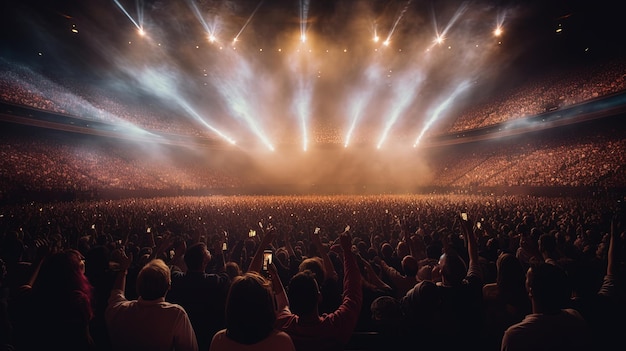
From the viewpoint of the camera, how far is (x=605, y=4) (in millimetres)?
26938

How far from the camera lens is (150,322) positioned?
235 centimetres

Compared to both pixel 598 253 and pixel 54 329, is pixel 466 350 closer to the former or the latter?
pixel 54 329

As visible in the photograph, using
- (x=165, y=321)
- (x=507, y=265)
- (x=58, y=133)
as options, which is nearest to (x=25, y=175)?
(x=58, y=133)

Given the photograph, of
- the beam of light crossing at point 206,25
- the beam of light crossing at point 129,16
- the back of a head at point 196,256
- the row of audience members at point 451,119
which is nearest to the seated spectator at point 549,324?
the back of a head at point 196,256

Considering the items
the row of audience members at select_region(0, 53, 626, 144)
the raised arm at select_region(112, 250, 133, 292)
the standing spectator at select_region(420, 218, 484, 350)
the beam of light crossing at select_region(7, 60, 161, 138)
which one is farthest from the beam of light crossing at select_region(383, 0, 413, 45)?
the beam of light crossing at select_region(7, 60, 161, 138)

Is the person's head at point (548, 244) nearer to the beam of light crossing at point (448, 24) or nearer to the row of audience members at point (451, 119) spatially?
the beam of light crossing at point (448, 24)

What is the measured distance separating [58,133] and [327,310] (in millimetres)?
39364

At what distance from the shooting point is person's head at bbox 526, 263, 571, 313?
2250 millimetres

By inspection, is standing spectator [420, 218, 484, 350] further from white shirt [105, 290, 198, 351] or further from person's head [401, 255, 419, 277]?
white shirt [105, 290, 198, 351]

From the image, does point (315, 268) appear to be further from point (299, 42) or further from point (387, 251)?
point (299, 42)

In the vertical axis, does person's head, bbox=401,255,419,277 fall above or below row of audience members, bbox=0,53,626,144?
below

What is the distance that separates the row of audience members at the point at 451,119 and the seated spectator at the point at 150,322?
33975 mm

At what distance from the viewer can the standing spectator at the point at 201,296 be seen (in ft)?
10.9

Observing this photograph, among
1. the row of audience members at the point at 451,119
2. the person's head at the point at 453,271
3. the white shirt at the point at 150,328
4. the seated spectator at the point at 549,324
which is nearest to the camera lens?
the seated spectator at the point at 549,324
